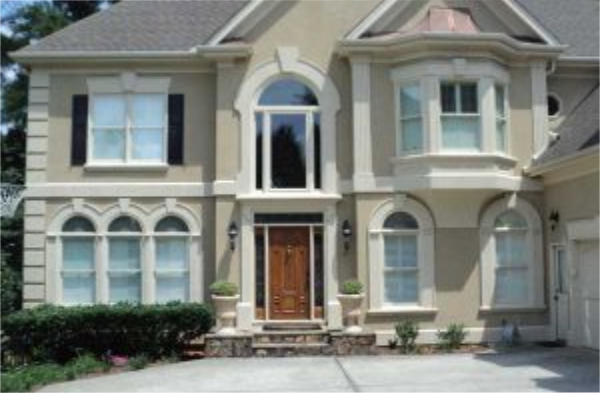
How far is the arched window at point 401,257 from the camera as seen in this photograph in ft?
63.1

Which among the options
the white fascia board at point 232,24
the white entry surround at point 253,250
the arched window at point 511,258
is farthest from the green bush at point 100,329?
the arched window at point 511,258

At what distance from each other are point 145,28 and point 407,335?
990 centimetres

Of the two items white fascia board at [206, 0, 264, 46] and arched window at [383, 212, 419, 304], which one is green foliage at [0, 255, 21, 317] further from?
arched window at [383, 212, 419, 304]

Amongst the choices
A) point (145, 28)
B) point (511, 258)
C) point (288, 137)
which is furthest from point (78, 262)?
point (511, 258)

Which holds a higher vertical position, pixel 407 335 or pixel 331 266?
pixel 331 266

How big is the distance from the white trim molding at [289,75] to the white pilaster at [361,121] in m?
0.55

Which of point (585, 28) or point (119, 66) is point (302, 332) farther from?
point (585, 28)

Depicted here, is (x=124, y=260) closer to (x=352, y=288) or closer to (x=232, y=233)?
(x=232, y=233)

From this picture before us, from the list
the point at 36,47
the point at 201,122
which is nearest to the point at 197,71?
the point at 201,122

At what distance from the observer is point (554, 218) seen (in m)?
19.2

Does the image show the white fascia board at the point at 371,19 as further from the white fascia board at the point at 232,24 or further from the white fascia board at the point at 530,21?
the white fascia board at the point at 530,21

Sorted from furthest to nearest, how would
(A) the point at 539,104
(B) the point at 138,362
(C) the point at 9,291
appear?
(C) the point at 9,291 < (A) the point at 539,104 < (B) the point at 138,362

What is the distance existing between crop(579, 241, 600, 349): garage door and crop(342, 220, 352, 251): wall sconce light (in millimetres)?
5040

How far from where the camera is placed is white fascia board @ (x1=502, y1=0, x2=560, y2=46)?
19.8 metres
